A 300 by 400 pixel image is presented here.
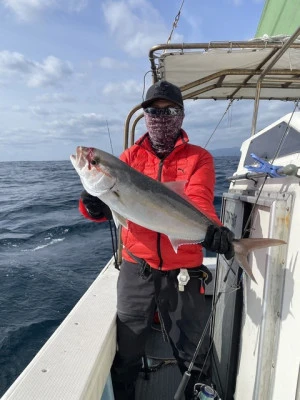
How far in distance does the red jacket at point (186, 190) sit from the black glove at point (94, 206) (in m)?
0.28

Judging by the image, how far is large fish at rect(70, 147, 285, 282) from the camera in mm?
2633

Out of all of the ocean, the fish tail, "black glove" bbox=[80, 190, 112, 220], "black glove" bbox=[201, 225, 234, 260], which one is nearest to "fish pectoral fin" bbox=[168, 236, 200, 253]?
"black glove" bbox=[201, 225, 234, 260]

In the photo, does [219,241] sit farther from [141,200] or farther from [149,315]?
[149,315]

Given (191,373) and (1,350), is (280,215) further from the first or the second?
(1,350)

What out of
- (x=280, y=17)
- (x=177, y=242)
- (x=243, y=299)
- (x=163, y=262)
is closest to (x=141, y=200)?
(x=177, y=242)

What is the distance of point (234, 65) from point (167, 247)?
8.80 feet

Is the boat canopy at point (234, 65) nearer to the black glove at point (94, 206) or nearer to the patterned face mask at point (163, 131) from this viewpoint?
the patterned face mask at point (163, 131)

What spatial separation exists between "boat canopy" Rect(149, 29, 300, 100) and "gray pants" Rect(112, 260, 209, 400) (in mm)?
2326

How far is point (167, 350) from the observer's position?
4793mm

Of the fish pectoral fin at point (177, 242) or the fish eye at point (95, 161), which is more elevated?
the fish eye at point (95, 161)

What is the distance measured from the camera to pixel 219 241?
2688 millimetres

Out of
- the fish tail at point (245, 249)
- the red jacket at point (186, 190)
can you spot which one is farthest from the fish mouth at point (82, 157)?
the fish tail at point (245, 249)

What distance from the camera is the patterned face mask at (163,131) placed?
3172mm

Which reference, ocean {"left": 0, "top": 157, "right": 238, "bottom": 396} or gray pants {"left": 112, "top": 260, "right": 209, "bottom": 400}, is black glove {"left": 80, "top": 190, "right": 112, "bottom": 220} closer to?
gray pants {"left": 112, "top": 260, "right": 209, "bottom": 400}
